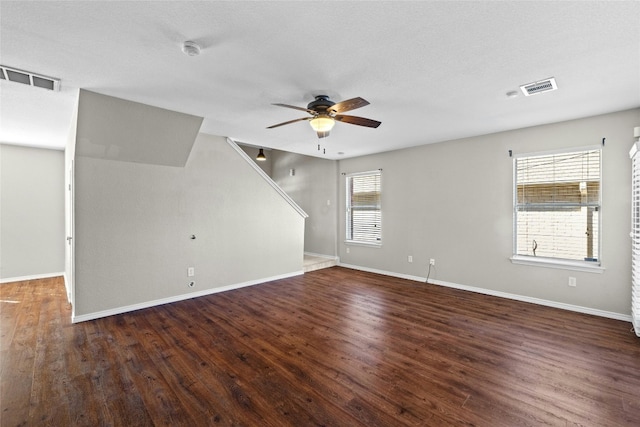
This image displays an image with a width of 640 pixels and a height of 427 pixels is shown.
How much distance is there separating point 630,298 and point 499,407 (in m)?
2.90

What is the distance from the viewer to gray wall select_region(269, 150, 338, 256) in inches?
279

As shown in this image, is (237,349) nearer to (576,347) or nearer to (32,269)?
(576,347)

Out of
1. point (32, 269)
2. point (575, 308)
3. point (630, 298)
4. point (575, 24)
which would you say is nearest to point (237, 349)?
point (575, 24)

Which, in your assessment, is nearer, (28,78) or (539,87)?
(28,78)

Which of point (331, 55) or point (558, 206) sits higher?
point (331, 55)

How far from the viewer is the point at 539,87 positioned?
111 inches

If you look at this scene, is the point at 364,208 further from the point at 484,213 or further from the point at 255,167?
the point at 255,167

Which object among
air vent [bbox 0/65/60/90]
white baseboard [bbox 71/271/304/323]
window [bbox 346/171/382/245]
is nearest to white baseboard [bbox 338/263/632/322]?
window [bbox 346/171/382/245]

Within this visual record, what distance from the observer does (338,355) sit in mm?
2662

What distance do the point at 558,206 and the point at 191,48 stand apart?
15.6 ft

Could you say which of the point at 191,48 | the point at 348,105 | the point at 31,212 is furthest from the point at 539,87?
the point at 31,212

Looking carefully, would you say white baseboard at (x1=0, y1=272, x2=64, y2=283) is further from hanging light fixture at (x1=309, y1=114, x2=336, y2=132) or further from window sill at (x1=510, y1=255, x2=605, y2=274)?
window sill at (x1=510, y1=255, x2=605, y2=274)

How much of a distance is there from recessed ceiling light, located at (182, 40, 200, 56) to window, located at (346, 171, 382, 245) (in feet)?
15.0

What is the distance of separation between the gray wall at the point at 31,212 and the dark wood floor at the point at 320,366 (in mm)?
2032
